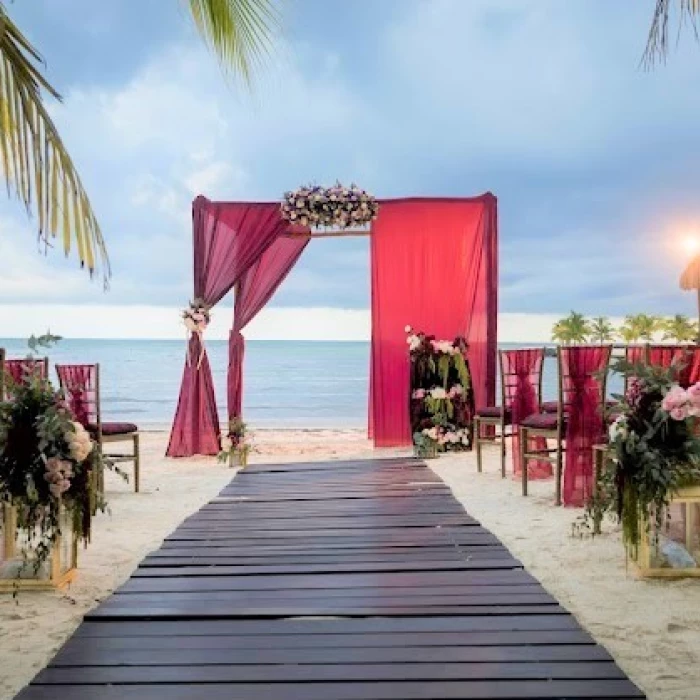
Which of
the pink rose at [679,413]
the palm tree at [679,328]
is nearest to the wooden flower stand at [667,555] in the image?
the pink rose at [679,413]

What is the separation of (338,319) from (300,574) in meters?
37.0

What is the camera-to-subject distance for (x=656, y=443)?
12.2 ft

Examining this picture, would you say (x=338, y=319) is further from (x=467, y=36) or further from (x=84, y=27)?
(x=84, y=27)

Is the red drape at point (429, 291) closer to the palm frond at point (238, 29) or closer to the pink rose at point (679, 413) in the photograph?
the pink rose at point (679, 413)

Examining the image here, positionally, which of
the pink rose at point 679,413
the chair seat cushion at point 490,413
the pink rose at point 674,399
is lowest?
the chair seat cushion at point 490,413

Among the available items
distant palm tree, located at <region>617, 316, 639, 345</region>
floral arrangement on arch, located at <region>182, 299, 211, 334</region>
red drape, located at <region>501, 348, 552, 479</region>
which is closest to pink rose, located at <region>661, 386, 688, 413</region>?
red drape, located at <region>501, 348, 552, 479</region>

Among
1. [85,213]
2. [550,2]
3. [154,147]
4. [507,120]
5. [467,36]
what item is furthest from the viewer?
[154,147]

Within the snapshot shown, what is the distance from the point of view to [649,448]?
3678mm

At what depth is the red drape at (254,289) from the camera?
28.5 feet

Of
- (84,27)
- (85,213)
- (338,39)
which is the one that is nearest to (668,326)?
(338,39)

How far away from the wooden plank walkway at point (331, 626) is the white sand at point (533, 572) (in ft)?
0.48

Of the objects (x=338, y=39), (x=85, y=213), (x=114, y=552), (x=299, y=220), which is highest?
(x=338, y=39)

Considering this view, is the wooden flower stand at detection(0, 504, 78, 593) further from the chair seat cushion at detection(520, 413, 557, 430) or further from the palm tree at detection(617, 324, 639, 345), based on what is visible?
the palm tree at detection(617, 324, 639, 345)

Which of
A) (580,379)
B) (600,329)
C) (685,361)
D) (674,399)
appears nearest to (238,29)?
(674,399)
